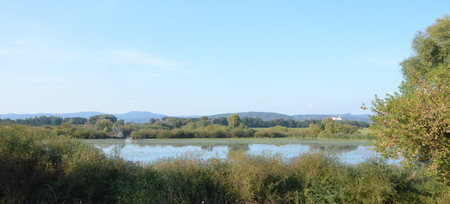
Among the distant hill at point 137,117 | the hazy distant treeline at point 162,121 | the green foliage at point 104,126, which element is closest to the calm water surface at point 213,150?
the green foliage at point 104,126

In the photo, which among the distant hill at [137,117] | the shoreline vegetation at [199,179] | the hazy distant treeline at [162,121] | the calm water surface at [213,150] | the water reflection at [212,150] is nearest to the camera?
the shoreline vegetation at [199,179]

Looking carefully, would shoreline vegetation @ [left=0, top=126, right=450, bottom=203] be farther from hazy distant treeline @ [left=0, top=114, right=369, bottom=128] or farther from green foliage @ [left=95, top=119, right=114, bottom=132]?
green foliage @ [left=95, top=119, right=114, bottom=132]

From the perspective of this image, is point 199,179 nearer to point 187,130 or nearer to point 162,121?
point 187,130

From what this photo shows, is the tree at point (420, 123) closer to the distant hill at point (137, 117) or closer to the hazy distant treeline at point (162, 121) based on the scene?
the hazy distant treeline at point (162, 121)

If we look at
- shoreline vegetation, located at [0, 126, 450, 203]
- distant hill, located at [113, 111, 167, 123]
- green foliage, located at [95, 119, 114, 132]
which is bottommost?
shoreline vegetation, located at [0, 126, 450, 203]

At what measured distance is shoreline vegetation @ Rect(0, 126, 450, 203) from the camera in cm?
884

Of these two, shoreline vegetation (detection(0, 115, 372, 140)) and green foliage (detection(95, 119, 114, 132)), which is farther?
shoreline vegetation (detection(0, 115, 372, 140))

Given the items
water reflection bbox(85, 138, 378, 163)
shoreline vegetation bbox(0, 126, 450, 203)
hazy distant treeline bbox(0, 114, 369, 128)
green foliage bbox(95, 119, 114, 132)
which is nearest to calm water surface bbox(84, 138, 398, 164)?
water reflection bbox(85, 138, 378, 163)

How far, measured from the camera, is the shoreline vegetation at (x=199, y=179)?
8.84m

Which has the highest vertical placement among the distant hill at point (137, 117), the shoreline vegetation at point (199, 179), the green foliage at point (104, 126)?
the distant hill at point (137, 117)

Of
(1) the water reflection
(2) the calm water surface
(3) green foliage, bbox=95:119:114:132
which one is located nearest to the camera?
(2) the calm water surface

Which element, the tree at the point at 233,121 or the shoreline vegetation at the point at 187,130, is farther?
the tree at the point at 233,121

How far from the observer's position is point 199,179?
9.22 m

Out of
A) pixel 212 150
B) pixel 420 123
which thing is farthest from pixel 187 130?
pixel 420 123
